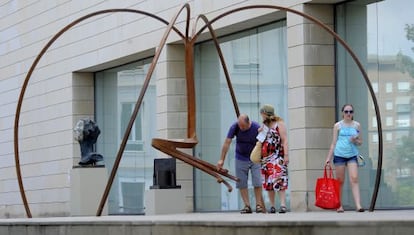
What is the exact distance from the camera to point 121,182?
37.9 metres

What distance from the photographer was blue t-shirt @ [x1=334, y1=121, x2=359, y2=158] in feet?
71.7

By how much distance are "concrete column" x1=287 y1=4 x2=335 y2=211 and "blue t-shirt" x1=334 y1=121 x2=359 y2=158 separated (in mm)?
5098

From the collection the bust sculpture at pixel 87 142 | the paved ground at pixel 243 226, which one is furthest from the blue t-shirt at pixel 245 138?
the bust sculpture at pixel 87 142

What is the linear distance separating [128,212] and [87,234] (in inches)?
701

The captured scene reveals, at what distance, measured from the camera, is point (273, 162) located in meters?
22.0

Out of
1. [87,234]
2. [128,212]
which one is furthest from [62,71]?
[87,234]

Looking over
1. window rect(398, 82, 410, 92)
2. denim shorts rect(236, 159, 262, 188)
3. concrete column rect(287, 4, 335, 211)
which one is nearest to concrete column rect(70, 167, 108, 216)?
concrete column rect(287, 4, 335, 211)

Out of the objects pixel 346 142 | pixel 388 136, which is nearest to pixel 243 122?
pixel 346 142

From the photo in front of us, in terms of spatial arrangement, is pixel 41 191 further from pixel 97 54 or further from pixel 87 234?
pixel 87 234

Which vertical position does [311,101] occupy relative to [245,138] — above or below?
above

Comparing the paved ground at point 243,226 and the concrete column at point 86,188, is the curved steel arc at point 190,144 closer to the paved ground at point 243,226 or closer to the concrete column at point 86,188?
the paved ground at point 243,226

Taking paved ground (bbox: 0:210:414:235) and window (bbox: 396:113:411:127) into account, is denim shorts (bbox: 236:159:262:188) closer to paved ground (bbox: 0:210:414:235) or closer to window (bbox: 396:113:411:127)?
paved ground (bbox: 0:210:414:235)

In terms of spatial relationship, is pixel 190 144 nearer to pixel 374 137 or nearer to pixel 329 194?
pixel 329 194

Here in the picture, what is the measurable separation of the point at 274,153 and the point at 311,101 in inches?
214
